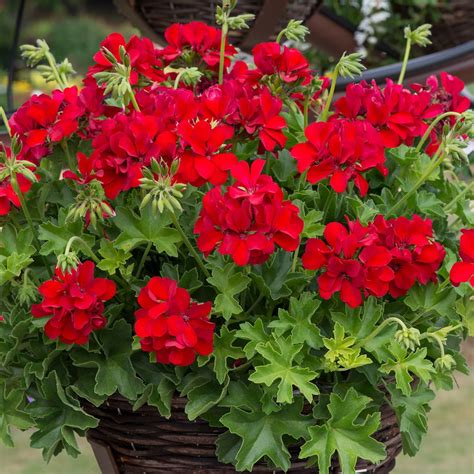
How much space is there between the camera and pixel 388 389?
1.09m

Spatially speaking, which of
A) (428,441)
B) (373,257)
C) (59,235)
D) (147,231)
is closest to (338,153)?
(373,257)

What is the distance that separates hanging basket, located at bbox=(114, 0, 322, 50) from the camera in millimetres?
1897

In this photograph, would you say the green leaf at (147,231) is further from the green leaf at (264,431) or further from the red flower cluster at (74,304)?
the green leaf at (264,431)

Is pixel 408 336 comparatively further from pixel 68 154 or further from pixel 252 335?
pixel 68 154

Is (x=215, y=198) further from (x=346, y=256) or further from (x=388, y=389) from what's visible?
(x=388, y=389)

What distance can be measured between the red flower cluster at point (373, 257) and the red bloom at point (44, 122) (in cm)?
30

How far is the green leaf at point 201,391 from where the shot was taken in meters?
1.02

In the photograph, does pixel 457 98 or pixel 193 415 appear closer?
pixel 193 415

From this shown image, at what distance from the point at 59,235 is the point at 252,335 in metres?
0.24

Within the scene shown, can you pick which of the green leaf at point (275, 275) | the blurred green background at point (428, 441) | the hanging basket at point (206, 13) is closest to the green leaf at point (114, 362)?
the green leaf at point (275, 275)

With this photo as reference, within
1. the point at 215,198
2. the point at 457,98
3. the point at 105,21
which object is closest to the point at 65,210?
the point at 215,198

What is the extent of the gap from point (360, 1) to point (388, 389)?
7.21 feet

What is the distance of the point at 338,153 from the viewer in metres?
1.03

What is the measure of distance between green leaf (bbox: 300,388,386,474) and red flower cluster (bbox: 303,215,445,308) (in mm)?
107
